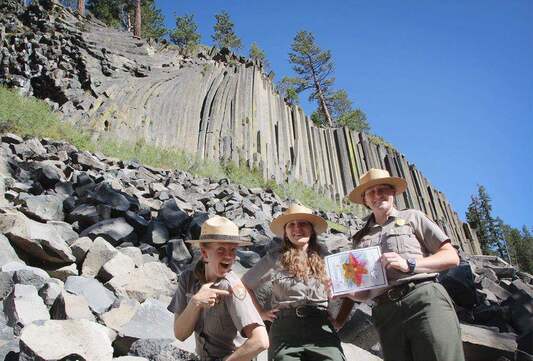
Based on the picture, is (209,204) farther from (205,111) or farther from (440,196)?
(440,196)

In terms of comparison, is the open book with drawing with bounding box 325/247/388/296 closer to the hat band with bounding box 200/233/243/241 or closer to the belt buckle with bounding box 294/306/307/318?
the belt buckle with bounding box 294/306/307/318

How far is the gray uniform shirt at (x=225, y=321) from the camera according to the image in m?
2.18

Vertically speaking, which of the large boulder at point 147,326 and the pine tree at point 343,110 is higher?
the pine tree at point 343,110

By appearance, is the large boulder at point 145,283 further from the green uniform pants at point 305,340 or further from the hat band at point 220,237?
the hat band at point 220,237

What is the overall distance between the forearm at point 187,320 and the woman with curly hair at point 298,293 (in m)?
0.58

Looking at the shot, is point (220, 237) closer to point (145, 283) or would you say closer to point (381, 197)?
point (381, 197)

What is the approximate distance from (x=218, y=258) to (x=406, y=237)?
1.20 m

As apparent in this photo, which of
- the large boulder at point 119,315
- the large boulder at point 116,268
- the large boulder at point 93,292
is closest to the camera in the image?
the large boulder at point 119,315

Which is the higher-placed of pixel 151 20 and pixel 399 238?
pixel 151 20

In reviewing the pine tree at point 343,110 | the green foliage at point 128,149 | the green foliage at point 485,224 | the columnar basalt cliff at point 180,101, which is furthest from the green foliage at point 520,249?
the green foliage at point 128,149

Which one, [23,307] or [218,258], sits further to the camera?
[23,307]

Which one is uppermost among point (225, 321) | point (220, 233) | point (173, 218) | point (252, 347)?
point (173, 218)

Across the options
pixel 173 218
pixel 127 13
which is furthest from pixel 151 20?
pixel 173 218

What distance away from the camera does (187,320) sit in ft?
7.50
